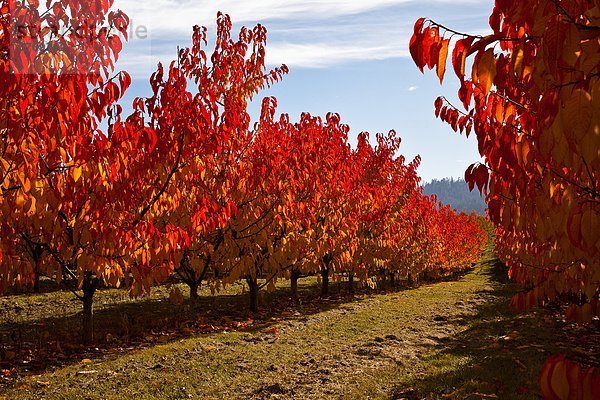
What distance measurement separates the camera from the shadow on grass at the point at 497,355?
6.86 m

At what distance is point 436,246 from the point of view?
2836cm

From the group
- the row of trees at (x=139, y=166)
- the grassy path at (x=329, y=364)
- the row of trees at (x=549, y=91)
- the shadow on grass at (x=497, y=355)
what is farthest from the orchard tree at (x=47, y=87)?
the shadow on grass at (x=497, y=355)

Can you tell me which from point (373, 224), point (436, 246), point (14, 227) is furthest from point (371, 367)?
point (436, 246)

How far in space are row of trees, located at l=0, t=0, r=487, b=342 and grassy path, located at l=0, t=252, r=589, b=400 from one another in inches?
60.3

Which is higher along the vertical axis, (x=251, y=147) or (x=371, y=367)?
(x=251, y=147)

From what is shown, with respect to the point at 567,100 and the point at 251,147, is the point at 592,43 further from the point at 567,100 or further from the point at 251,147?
the point at 251,147

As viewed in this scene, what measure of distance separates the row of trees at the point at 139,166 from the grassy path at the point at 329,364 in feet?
5.02

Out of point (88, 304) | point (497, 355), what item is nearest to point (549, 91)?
point (497, 355)

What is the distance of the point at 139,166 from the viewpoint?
6.22m

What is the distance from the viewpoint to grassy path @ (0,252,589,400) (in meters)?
6.89

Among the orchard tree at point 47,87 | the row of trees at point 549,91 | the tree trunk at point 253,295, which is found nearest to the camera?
the row of trees at point 549,91

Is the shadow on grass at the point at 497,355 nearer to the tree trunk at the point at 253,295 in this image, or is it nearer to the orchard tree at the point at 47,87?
the orchard tree at the point at 47,87

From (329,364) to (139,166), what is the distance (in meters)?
4.97

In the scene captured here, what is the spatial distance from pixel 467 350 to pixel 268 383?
471cm
